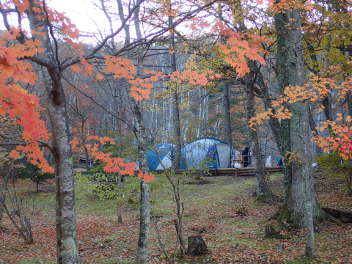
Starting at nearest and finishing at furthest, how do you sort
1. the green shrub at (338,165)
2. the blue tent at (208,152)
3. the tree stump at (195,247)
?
the tree stump at (195,247)
the green shrub at (338,165)
the blue tent at (208,152)

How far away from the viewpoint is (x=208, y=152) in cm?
2073

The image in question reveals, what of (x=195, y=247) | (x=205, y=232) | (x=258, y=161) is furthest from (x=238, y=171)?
(x=195, y=247)

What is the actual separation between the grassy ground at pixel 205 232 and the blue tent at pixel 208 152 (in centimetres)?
450

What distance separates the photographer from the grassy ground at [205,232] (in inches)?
263

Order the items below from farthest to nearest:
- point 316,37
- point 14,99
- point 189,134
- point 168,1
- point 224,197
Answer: point 189,134 → point 224,197 → point 316,37 → point 168,1 → point 14,99

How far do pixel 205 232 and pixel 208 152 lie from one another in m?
11.9

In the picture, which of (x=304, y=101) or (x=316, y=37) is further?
(x=316, y=37)

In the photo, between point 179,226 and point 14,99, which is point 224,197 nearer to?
point 179,226

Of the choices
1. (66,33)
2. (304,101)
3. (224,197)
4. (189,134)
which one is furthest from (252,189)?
(66,33)

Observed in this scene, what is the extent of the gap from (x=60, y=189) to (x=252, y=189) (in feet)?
39.2

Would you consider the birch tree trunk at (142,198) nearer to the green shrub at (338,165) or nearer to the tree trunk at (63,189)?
the tree trunk at (63,189)

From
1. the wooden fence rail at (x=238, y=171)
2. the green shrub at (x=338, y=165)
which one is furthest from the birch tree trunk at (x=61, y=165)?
the wooden fence rail at (x=238, y=171)

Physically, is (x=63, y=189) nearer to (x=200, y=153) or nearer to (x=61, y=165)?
(x=61, y=165)

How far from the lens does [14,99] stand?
13.6 ft
